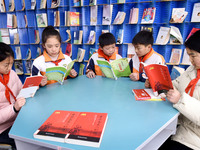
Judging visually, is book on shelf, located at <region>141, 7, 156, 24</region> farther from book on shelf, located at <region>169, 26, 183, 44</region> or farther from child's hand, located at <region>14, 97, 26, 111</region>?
child's hand, located at <region>14, 97, 26, 111</region>

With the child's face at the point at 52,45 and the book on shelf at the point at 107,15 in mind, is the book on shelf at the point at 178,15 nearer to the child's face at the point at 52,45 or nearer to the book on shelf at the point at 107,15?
the book on shelf at the point at 107,15

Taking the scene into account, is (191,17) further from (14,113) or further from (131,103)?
(14,113)

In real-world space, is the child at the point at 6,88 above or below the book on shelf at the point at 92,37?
below

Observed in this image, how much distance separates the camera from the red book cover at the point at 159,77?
1.11m

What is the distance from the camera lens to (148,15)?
3174 mm

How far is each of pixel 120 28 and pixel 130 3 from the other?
0.56 metres

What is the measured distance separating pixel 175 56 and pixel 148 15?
3.32 feet

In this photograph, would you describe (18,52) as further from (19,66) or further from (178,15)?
(178,15)

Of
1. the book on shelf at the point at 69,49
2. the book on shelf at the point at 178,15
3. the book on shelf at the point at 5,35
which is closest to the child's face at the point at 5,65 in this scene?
the book on shelf at the point at 69,49

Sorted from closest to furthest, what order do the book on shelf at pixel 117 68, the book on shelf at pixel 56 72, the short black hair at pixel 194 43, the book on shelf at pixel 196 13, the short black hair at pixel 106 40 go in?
the short black hair at pixel 194 43 < the book on shelf at pixel 56 72 < the book on shelf at pixel 117 68 < the short black hair at pixel 106 40 < the book on shelf at pixel 196 13

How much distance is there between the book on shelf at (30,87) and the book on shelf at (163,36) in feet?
8.67

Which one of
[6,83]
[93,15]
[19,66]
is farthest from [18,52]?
[6,83]

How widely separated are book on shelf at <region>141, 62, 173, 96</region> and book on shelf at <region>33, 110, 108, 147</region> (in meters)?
0.49

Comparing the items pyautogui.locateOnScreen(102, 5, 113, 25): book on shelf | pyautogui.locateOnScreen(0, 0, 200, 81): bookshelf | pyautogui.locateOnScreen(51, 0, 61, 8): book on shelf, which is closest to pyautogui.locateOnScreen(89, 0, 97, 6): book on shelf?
pyautogui.locateOnScreen(0, 0, 200, 81): bookshelf
